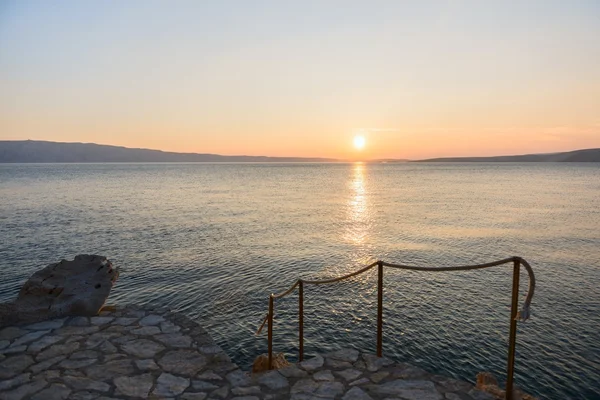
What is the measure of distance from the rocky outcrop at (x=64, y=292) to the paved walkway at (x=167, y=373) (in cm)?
51

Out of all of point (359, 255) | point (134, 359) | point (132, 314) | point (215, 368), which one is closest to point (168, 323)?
point (132, 314)

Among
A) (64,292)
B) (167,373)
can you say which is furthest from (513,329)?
(64,292)

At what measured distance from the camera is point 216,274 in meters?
17.0

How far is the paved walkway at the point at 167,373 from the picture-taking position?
5.29 meters

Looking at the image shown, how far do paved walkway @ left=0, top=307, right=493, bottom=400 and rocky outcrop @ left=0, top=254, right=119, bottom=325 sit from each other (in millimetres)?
512

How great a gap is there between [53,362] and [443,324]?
10.6m

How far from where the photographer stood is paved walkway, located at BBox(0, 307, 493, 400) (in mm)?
5293

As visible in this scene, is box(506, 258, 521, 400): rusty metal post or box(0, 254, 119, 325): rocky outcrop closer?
box(506, 258, 521, 400): rusty metal post

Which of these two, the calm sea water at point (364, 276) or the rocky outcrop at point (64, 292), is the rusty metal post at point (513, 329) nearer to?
the calm sea water at point (364, 276)

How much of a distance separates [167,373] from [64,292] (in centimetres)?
416

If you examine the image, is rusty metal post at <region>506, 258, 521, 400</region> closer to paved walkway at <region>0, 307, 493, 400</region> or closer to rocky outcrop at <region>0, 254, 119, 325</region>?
paved walkway at <region>0, 307, 493, 400</region>

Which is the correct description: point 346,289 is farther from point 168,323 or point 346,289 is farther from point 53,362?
point 53,362

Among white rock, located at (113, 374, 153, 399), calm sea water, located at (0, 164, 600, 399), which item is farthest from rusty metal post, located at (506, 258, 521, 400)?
calm sea water, located at (0, 164, 600, 399)

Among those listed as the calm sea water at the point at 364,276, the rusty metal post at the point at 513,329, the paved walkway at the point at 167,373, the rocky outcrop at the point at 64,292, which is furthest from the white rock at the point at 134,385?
the rusty metal post at the point at 513,329
